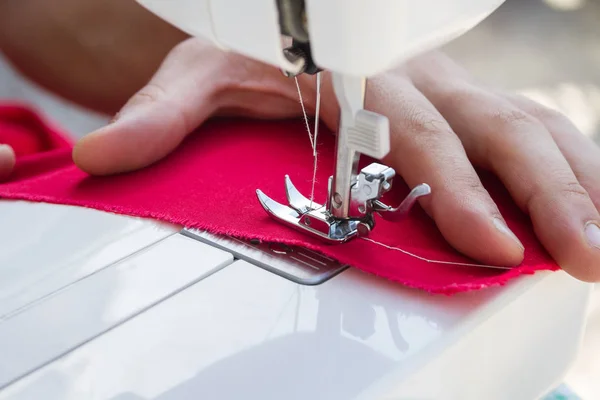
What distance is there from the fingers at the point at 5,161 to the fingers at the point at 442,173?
430mm

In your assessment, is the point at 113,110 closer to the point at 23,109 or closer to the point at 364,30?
the point at 23,109

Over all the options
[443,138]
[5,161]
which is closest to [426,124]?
[443,138]

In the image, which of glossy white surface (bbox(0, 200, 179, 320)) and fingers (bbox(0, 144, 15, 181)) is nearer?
glossy white surface (bbox(0, 200, 179, 320))

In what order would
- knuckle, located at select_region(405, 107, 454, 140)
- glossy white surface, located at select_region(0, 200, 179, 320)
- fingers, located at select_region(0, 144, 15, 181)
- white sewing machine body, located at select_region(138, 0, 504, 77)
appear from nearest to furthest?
white sewing machine body, located at select_region(138, 0, 504, 77), glossy white surface, located at select_region(0, 200, 179, 320), knuckle, located at select_region(405, 107, 454, 140), fingers, located at select_region(0, 144, 15, 181)

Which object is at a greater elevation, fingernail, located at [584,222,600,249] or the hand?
the hand

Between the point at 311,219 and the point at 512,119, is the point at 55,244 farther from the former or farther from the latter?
the point at 512,119

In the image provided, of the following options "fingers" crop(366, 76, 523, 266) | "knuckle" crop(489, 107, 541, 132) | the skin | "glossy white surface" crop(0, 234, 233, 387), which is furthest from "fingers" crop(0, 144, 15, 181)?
"knuckle" crop(489, 107, 541, 132)

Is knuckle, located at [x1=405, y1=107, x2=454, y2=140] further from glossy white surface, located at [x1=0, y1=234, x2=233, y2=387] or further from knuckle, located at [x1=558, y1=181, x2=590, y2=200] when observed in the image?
glossy white surface, located at [x1=0, y1=234, x2=233, y2=387]

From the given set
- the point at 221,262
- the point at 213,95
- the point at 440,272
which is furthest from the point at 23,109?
the point at 440,272

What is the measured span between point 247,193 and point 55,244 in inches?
7.7

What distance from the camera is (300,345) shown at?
555 millimetres

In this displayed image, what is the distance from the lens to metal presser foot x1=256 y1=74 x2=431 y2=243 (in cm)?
56

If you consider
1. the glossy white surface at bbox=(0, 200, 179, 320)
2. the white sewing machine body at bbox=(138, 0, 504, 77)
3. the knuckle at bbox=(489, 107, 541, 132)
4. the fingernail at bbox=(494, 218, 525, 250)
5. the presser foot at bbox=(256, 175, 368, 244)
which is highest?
Result: the white sewing machine body at bbox=(138, 0, 504, 77)

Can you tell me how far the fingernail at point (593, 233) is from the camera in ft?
2.14
